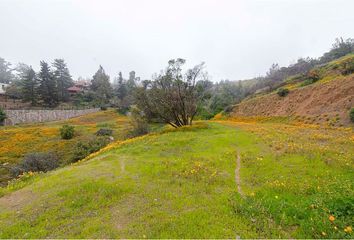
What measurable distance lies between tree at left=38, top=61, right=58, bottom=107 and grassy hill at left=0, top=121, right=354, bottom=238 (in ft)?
180

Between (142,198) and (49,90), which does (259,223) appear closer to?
(142,198)

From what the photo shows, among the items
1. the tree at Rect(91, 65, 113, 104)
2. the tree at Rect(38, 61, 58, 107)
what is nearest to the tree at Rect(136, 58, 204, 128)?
the tree at Rect(38, 61, 58, 107)

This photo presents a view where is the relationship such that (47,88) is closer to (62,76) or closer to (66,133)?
(62,76)

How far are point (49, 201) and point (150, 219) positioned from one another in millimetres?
4076

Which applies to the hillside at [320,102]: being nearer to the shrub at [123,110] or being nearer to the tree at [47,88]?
the shrub at [123,110]

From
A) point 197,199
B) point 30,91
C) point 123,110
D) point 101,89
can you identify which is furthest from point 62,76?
point 197,199

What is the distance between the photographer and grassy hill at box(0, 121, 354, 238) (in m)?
5.65

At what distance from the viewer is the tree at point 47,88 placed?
58.6 metres

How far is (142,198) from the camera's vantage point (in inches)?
301

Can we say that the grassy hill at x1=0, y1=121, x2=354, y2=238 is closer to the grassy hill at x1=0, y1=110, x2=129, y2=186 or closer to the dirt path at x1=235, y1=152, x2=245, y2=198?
the dirt path at x1=235, y1=152, x2=245, y2=198

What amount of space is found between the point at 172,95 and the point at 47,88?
162 feet

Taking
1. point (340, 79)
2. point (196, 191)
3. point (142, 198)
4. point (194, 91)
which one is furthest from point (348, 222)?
point (340, 79)

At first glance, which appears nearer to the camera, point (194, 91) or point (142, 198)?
point (142, 198)

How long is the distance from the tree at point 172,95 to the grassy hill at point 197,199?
1309 centimetres
